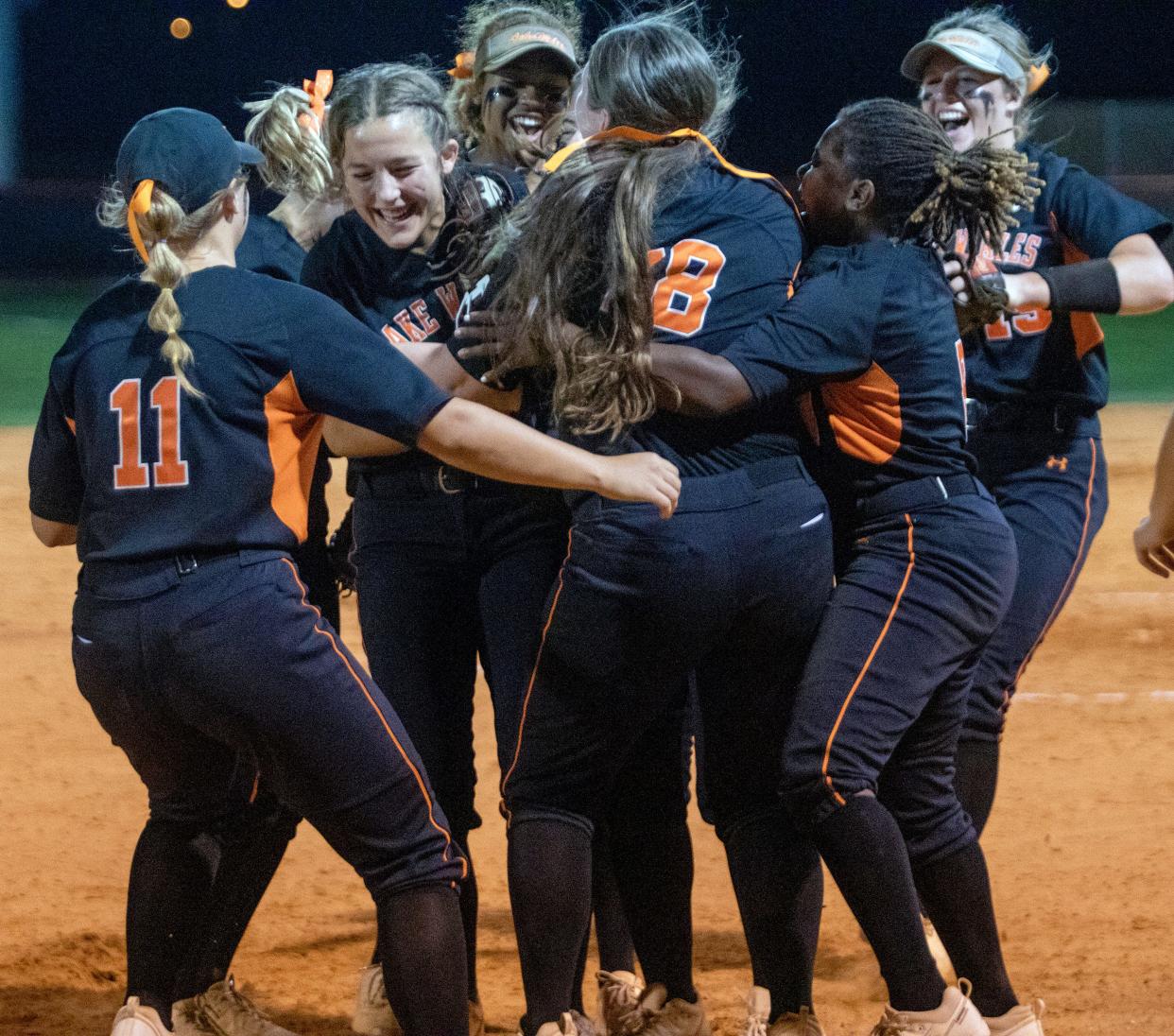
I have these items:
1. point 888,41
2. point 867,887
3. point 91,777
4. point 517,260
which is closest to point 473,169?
point 517,260

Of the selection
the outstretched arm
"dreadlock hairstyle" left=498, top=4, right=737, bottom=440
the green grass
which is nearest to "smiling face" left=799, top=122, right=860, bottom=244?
"dreadlock hairstyle" left=498, top=4, right=737, bottom=440

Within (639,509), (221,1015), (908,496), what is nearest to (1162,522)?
(908,496)

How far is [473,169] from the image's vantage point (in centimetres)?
346

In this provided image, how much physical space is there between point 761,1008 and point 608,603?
932 millimetres

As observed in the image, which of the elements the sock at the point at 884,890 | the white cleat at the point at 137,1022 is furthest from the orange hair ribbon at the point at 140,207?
the sock at the point at 884,890

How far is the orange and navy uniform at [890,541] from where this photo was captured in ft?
9.29

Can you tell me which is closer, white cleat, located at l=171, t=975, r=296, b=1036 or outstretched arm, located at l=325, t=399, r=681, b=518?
outstretched arm, located at l=325, t=399, r=681, b=518

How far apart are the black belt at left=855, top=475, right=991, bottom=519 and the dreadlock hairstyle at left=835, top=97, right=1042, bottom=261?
18.9 inches

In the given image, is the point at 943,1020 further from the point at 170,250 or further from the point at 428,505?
the point at 170,250

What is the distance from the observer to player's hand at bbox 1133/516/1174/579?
9.14 ft

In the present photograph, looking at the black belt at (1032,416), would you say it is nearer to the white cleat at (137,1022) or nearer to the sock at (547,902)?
the sock at (547,902)

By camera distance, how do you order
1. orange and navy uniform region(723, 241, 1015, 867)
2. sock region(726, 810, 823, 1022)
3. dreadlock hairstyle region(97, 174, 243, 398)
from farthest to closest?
sock region(726, 810, 823, 1022) → orange and navy uniform region(723, 241, 1015, 867) → dreadlock hairstyle region(97, 174, 243, 398)

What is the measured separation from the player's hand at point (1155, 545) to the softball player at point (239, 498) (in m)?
0.89

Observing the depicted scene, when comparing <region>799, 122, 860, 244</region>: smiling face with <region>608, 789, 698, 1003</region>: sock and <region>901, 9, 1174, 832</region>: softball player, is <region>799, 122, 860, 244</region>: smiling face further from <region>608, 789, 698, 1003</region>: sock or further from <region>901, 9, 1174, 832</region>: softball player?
<region>608, 789, 698, 1003</region>: sock
